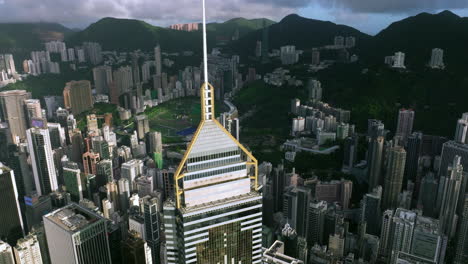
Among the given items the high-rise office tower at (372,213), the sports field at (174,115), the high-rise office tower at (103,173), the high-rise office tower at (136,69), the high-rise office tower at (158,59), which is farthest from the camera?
the high-rise office tower at (158,59)

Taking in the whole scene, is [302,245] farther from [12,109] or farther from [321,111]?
[12,109]

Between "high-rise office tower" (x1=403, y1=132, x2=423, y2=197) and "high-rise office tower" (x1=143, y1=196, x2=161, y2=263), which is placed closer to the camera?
"high-rise office tower" (x1=143, y1=196, x2=161, y2=263)

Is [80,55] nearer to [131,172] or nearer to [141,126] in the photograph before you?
[141,126]

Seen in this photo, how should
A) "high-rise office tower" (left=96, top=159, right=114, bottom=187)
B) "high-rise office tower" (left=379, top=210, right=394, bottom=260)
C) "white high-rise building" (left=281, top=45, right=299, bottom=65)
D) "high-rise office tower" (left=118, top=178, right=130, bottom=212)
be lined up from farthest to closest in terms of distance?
"white high-rise building" (left=281, top=45, right=299, bottom=65), "high-rise office tower" (left=96, top=159, right=114, bottom=187), "high-rise office tower" (left=118, top=178, right=130, bottom=212), "high-rise office tower" (left=379, top=210, right=394, bottom=260)

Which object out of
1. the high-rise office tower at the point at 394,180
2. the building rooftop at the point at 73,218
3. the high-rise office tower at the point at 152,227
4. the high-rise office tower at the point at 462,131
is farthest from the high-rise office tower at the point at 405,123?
the building rooftop at the point at 73,218

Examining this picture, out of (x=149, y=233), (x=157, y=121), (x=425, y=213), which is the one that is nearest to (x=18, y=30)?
(x=157, y=121)

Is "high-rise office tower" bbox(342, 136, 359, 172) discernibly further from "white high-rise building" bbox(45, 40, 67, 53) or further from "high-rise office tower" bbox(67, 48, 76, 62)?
"high-rise office tower" bbox(67, 48, 76, 62)

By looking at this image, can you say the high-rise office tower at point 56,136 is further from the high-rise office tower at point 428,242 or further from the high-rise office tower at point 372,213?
the high-rise office tower at point 428,242

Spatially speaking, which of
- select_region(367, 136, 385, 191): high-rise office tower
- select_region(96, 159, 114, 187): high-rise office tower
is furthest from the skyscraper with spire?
select_region(367, 136, 385, 191): high-rise office tower
